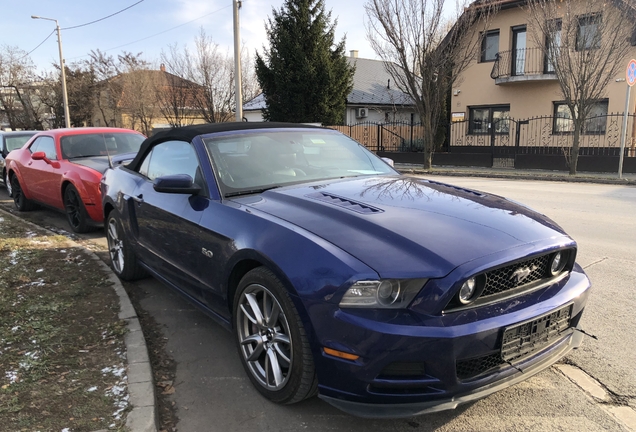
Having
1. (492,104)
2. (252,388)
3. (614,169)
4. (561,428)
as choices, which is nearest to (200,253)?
(252,388)

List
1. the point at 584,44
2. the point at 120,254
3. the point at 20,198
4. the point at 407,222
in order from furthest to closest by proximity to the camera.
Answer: the point at 584,44, the point at 20,198, the point at 120,254, the point at 407,222

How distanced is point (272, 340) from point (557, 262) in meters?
1.72

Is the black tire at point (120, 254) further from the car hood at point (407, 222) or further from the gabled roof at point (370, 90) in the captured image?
the gabled roof at point (370, 90)

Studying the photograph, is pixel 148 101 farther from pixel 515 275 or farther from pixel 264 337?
pixel 515 275

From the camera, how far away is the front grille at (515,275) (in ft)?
8.04

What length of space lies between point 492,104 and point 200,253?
22.5 metres

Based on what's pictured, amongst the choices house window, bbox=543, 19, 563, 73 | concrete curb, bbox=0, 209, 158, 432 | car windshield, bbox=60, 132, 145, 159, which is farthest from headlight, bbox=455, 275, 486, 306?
Answer: house window, bbox=543, 19, 563, 73

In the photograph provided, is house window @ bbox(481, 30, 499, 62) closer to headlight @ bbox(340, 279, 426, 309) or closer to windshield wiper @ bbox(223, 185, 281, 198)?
windshield wiper @ bbox(223, 185, 281, 198)

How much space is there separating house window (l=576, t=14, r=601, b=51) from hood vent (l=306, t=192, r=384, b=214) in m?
15.4

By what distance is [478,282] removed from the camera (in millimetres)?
2389

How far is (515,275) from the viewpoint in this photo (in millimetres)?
2533

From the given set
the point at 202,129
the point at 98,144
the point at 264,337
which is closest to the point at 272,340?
the point at 264,337

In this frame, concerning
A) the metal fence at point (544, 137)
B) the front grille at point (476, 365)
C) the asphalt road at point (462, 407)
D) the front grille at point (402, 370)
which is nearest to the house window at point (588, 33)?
the metal fence at point (544, 137)

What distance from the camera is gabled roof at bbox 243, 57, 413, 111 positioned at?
33.4 metres
